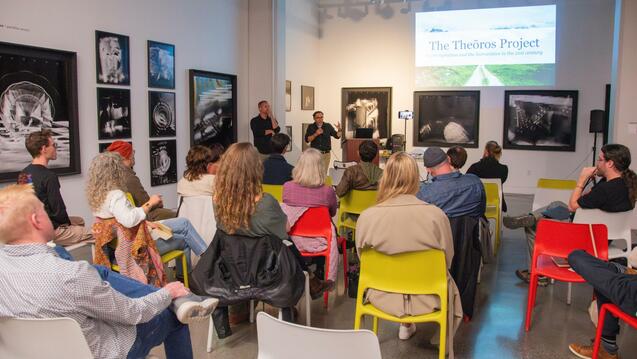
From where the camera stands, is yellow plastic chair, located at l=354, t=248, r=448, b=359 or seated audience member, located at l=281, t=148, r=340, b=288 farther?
seated audience member, located at l=281, t=148, r=340, b=288

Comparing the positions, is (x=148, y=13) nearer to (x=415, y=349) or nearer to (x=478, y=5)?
(x=415, y=349)

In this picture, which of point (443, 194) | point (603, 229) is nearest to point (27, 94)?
point (443, 194)

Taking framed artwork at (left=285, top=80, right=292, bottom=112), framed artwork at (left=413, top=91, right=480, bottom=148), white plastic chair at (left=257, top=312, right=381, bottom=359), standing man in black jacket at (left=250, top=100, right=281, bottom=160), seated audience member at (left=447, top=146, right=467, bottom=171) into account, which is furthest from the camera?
framed artwork at (left=413, top=91, right=480, bottom=148)

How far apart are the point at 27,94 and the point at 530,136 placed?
8852 millimetres

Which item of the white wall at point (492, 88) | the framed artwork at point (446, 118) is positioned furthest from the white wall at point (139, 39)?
the framed artwork at point (446, 118)

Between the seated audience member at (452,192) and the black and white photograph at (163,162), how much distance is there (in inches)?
192

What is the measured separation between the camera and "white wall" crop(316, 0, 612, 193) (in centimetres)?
1059

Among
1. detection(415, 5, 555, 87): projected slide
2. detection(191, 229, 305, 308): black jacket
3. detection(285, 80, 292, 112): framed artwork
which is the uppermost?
detection(415, 5, 555, 87): projected slide

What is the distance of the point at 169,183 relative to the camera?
829cm

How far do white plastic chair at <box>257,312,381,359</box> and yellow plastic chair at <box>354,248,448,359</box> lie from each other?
47.9 inches

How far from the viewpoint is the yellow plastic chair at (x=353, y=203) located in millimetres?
5203

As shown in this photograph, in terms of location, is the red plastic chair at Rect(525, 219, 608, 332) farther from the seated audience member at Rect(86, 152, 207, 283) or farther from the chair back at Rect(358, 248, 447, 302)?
the seated audience member at Rect(86, 152, 207, 283)

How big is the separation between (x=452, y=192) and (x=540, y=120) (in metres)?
7.96

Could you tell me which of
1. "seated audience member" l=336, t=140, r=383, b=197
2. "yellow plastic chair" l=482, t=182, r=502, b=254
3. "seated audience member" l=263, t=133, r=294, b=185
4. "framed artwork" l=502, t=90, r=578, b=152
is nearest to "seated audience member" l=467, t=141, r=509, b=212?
"yellow plastic chair" l=482, t=182, r=502, b=254
